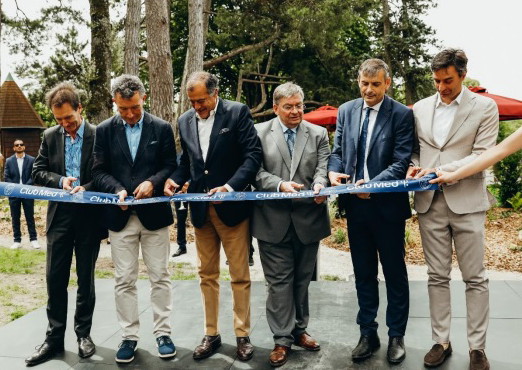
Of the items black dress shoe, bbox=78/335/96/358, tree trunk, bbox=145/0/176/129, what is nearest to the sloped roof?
tree trunk, bbox=145/0/176/129

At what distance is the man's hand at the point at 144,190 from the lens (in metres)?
3.83

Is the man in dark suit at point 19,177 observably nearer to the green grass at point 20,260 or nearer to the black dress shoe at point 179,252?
the green grass at point 20,260

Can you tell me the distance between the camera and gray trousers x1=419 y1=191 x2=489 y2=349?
3473mm

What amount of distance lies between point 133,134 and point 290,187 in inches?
52.7

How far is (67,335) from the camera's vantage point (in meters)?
4.45

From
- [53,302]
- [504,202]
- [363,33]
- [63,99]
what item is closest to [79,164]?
[63,99]

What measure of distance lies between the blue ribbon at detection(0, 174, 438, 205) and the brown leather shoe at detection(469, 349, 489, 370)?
3.92ft

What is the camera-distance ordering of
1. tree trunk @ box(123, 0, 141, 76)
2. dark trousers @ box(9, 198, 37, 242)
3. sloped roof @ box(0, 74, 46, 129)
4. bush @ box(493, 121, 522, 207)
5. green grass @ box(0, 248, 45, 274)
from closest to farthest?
1. green grass @ box(0, 248, 45, 274)
2. dark trousers @ box(9, 198, 37, 242)
3. tree trunk @ box(123, 0, 141, 76)
4. bush @ box(493, 121, 522, 207)
5. sloped roof @ box(0, 74, 46, 129)

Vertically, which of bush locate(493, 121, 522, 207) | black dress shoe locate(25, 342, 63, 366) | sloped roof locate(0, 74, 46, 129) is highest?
sloped roof locate(0, 74, 46, 129)

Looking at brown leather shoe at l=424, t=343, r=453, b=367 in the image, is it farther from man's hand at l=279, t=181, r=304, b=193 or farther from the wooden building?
the wooden building

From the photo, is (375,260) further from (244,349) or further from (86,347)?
(86,347)

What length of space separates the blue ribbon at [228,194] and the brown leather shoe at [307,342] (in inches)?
45.8

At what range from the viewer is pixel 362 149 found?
3758mm

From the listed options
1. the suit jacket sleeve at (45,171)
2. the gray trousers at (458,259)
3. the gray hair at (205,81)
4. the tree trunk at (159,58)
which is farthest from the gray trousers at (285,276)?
the tree trunk at (159,58)
